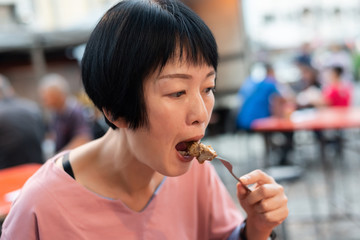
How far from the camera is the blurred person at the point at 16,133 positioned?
146 inches

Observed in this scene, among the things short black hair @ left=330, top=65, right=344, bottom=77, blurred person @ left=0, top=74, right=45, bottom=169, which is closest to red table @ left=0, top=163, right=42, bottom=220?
blurred person @ left=0, top=74, right=45, bottom=169

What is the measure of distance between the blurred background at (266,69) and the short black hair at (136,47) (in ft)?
6.29

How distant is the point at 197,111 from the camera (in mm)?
905

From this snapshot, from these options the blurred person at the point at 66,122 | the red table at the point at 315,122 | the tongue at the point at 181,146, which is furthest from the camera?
the blurred person at the point at 66,122

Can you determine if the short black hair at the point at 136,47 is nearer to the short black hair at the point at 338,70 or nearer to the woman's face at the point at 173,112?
the woman's face at the point at 173,112

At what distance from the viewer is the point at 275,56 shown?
11.3 metres

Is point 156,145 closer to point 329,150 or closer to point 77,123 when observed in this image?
point 77,123

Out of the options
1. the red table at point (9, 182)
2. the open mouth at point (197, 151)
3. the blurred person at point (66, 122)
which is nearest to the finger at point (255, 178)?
the open mouth at point (197, 151)

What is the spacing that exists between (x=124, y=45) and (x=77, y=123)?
3416 millimetres

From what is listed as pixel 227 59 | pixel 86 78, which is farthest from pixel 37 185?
pixel 227 59

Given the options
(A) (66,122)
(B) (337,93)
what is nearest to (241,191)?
(A) (66,122)

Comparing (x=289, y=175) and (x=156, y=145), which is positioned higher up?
(x=156, y=145)

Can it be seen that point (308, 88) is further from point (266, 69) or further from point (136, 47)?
point (136, 47)

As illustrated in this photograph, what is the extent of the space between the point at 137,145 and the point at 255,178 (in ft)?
1.07
